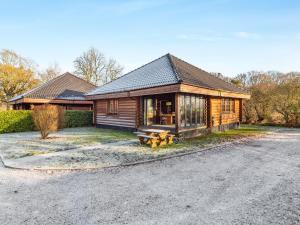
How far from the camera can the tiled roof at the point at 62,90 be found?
62.9 feet

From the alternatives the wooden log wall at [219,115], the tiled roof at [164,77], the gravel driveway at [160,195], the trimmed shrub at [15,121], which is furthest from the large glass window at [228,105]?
the trimmed shrub at [15,121]

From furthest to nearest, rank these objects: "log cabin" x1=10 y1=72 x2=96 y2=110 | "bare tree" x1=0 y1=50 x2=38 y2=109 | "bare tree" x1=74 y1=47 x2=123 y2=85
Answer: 1. "bare tree" x1=74 y1=47 x2=123 y2=85
2. "bare tree" x1=0 y1=50 x2=38 y2=109
3. "log cabin" x1=10 y1=72 x2=96 y2=110

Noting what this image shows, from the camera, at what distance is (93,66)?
32531mm

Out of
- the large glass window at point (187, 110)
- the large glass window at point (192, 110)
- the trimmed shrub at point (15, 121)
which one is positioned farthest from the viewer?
the trimmed shrub at point (15, 121)

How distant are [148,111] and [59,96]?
1123 centimetres

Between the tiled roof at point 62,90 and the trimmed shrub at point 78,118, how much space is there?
2.10 m

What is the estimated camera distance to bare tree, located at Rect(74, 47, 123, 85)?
106 feet

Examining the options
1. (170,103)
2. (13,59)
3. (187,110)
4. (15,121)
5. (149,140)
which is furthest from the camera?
(13,59)

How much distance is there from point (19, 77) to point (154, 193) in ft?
107

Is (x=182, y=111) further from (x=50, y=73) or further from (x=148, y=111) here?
(x=50, y=73)

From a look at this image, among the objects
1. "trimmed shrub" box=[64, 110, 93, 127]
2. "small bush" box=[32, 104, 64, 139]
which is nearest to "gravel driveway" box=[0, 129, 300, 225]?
"small bush" box=[32, 104, 64, 139]

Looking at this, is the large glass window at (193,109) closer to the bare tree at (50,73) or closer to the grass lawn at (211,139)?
the grass lawn at (211,139)

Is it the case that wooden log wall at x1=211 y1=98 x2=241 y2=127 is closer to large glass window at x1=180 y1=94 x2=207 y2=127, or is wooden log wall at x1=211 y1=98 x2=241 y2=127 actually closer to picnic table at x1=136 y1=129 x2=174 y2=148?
large glass window at x1=180 y1=94 x2=207 y2=127

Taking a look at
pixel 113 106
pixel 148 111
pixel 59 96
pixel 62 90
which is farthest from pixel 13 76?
pixel 148 111
